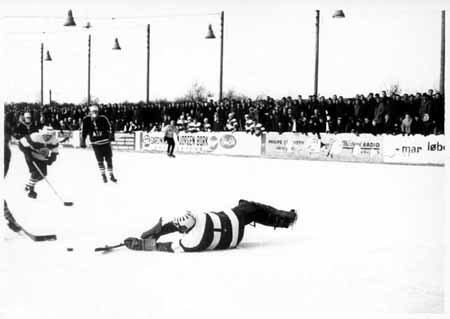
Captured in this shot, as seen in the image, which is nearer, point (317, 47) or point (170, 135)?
point (317, 47)

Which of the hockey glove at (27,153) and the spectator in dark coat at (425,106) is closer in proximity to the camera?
the hockey glove at (27,153)

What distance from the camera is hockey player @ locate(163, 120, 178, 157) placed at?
727 cm

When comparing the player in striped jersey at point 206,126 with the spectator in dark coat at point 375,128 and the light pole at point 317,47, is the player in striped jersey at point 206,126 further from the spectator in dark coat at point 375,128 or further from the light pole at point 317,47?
the spectator in dark coat at point 375,128

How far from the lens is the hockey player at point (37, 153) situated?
493cm

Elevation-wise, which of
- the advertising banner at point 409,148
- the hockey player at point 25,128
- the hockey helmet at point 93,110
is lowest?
the advertising banner at point 409,148

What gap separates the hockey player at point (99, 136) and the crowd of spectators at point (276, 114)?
73 millimetres

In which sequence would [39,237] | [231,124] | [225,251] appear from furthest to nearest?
1. [231,124]
2. [39,237]
3. [225,251]

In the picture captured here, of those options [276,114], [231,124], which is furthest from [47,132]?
[276,114]

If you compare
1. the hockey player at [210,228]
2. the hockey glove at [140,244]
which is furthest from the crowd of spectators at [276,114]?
the hockey player at [210,228]

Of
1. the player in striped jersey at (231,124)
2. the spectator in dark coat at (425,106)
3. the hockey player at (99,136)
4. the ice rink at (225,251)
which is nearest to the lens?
the ice rink at (225,251)

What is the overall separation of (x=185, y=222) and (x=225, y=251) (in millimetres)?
367

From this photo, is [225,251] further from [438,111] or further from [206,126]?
[206,126]

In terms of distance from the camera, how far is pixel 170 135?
773 cm

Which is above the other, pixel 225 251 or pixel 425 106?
pixel 425 106
